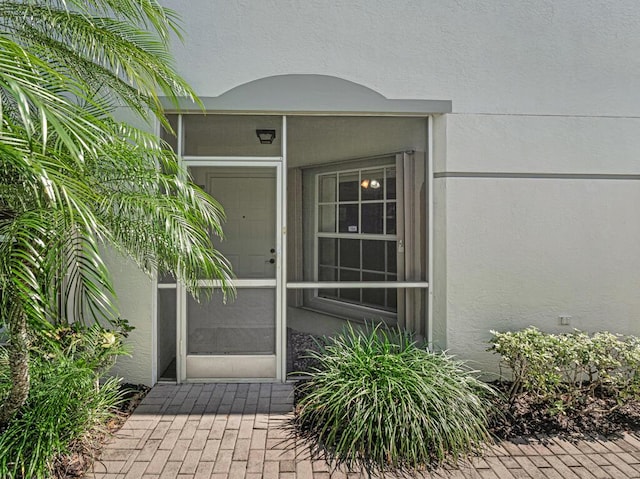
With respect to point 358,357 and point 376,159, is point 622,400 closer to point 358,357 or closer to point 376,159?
point 358,357

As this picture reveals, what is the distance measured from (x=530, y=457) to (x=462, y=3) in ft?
15.1

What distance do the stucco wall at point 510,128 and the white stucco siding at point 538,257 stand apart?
0.5 inches

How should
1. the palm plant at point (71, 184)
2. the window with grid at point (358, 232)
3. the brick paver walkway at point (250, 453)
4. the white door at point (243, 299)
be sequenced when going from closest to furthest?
the palm plant at point (71, 184) → the brick paver walkway at point (250, 453) → the white door at point (243, 299) → the window with grid at point (358, 232)

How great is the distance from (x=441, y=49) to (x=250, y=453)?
4534mm

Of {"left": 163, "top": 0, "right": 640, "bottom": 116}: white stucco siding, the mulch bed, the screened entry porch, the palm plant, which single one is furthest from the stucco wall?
the palm plant

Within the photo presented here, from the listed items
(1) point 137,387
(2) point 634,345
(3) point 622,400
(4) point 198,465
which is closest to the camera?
(4) point 198,465

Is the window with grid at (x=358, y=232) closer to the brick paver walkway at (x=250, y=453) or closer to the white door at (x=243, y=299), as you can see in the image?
the white door at (x=243, y=299)

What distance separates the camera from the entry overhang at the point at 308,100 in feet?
15.5

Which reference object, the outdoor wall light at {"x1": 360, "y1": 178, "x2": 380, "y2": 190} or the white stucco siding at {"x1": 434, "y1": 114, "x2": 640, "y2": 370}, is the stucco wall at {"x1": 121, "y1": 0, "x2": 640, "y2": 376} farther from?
the outdoor wall light at {"x1": 360, "y1": 178, "x2": 380, "y2": 190}

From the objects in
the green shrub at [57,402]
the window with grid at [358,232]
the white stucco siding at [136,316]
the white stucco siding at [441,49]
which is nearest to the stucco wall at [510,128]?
the white stucco siding at [441,49]

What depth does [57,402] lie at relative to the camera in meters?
3.32

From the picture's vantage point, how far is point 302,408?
412cm

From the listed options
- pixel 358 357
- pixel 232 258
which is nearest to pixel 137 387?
pixel 232 258

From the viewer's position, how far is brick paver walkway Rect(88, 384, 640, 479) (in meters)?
3.26
